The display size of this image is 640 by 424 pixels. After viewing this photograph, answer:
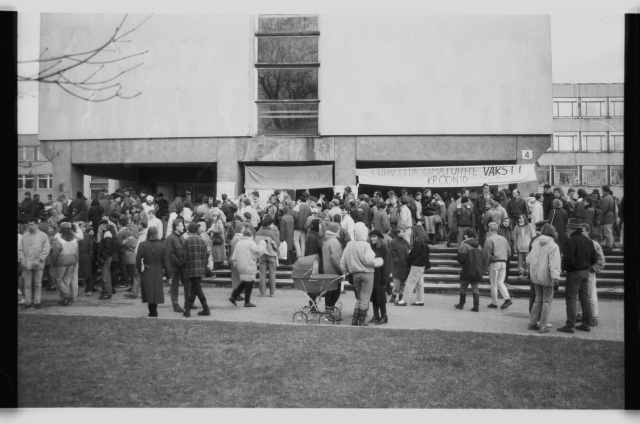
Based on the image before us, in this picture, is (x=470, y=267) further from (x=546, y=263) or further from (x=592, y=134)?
(x=592, y=134)

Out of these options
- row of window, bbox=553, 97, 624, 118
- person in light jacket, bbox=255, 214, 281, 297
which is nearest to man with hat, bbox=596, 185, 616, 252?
row of window, bbox=553, 97, 624, 118

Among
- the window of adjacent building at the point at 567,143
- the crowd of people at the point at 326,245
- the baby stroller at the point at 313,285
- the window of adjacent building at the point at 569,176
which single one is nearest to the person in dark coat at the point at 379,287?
the crowd of people at the point at 326,245

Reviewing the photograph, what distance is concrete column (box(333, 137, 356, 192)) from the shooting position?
65.3 feet

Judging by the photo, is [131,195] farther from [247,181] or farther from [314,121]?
[314,121]

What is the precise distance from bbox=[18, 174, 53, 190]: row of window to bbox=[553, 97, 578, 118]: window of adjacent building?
13915 mm

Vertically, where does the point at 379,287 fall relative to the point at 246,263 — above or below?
below

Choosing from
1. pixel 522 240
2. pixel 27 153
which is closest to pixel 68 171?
pixel 27 153

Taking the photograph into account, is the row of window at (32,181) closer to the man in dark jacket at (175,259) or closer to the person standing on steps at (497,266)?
the man in dark jacket at (175,259)

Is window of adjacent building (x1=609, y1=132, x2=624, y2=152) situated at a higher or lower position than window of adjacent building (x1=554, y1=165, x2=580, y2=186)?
lower

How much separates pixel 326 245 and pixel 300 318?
4.74 ft

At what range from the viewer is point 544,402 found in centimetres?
859

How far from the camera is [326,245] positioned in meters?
11.6

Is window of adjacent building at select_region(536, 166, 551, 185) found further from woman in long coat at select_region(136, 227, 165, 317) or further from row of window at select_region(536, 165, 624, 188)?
woman in long coat at select_region(136, 227, 165, 317)

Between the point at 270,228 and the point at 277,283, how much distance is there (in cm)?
144
